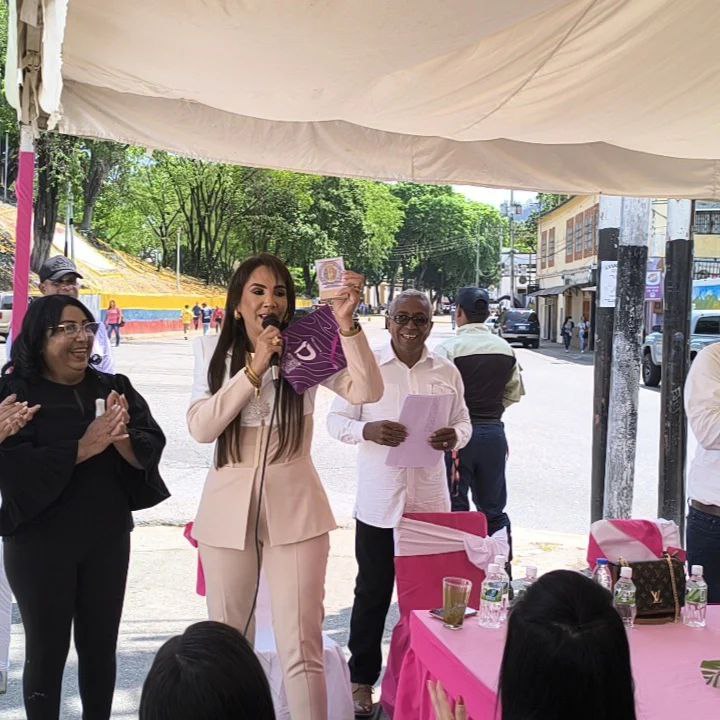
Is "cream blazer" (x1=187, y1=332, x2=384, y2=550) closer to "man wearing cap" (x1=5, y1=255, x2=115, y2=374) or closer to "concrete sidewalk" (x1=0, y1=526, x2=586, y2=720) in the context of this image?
"concrete sidewalk" (x1=0, y1=526, x2=586, y2=720)

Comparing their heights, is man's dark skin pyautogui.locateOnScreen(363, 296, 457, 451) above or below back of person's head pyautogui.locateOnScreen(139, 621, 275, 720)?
above

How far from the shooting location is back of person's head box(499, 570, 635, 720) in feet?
4.91

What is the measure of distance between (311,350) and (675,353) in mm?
3340

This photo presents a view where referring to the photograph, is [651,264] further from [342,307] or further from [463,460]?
[342,307]

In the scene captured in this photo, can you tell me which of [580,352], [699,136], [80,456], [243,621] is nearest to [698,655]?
[243,621]

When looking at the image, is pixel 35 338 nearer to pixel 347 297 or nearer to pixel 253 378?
pixel 253 378

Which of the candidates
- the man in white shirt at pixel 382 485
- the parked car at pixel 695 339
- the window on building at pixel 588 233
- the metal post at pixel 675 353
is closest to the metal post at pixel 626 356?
the metal post at pixel 675 353

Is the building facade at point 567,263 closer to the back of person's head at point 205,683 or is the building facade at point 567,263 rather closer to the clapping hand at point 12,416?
the clapping hand at point 12,416

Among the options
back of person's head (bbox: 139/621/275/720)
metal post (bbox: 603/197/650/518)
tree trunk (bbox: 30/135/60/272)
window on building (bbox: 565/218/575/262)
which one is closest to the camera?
back of person's head (bbox: 139/621/275/720)

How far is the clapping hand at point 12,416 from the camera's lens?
2.66 m

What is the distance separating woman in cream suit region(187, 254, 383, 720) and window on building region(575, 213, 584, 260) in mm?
41249

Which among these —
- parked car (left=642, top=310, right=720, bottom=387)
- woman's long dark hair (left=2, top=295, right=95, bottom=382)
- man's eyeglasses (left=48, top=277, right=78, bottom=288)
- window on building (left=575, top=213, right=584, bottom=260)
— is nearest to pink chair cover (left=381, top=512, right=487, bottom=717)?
woman's long dark hair (left=2, top=295, right=95, bottom=382)

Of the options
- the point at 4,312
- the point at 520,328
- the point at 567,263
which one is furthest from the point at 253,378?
the point at 567,263

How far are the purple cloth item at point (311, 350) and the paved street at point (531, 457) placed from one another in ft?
14.3
